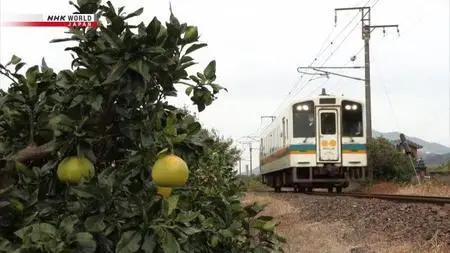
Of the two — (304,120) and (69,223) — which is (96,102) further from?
(304,120)

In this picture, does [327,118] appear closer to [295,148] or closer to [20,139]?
[295,148]

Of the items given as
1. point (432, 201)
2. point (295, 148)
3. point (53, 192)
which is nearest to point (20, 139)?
point (53, 192)

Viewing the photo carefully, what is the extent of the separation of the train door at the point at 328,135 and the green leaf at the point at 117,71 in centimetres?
2044

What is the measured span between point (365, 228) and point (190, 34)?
317 inches

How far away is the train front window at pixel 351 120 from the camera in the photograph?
2242 cm

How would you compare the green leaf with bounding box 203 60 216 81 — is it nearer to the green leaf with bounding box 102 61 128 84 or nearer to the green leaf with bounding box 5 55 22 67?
the green leaf with bounding box 102 61 128 84

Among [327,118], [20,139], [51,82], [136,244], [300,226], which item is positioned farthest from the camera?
[327,118]

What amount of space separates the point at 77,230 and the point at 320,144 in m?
20.5

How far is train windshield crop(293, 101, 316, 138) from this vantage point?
73.2ft

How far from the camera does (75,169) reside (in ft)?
7.39

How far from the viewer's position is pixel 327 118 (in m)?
22.2

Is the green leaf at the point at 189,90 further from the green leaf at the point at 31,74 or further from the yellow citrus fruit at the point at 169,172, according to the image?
the green leaf at the point at 31,74

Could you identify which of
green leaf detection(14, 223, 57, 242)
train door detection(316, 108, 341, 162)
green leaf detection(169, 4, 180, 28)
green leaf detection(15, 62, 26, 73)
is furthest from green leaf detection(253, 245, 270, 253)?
train door detection(316, 108, 341, 162)

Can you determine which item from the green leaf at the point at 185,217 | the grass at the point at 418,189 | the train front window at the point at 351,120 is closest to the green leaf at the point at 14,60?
the green leaf at the point at 185,217
